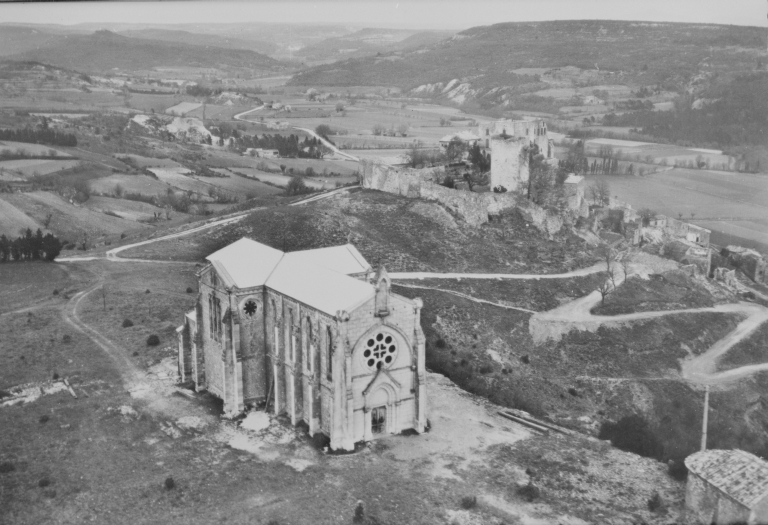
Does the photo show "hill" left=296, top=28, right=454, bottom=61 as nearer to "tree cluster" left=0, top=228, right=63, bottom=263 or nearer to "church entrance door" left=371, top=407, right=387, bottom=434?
"tree cluster" left=0, top=228, right=63, bottom=263

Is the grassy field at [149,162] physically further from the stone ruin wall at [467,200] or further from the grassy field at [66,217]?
the stone ruin wall at [467,200]

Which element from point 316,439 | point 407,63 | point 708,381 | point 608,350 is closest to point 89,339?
point 316,439

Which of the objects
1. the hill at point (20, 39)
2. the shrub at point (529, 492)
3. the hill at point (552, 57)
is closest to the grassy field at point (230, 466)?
the shrub at point (529, 492)

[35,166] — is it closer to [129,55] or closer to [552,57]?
[129,55]

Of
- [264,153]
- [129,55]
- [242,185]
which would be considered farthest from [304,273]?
[129,55]

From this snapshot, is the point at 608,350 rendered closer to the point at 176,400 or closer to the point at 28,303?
the point at 176,400

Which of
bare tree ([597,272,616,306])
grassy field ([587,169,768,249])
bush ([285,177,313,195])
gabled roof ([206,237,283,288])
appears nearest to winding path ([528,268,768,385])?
bare tree ([597,272,616,306])
